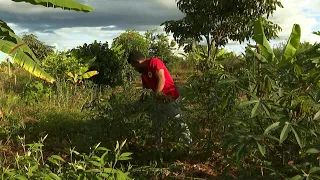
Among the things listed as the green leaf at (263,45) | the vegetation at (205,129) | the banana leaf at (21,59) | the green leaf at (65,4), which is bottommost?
the vegetation at (205,129)

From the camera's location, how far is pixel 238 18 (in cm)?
1202

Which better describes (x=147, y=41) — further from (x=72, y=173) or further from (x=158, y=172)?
(x=72, y=173)

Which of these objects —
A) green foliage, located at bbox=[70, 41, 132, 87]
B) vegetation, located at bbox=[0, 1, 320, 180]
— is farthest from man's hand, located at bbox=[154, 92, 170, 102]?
green foliage, located at bbox=[70, 41, 132, 87]

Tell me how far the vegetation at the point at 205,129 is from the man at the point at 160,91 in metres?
0.10

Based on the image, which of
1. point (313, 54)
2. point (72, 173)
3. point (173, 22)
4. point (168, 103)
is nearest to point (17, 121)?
point (168, 103)

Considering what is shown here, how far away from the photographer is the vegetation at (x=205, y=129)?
2801 mm

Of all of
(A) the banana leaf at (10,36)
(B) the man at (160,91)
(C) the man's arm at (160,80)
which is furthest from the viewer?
(C) the man's arm at (160,80)

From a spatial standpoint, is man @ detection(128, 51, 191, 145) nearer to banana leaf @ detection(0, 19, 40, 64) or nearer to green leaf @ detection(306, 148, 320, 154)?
banana leaf @ detection(0, 19, 40, 64)

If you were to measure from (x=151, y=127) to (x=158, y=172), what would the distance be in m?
0.64

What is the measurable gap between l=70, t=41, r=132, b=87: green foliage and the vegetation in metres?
3.12

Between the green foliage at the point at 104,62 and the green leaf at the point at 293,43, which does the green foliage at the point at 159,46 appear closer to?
the green foliage at the point at 104,62

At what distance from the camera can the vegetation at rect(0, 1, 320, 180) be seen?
9.19 ft

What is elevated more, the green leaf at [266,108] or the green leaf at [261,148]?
the green leaf at [266,108]

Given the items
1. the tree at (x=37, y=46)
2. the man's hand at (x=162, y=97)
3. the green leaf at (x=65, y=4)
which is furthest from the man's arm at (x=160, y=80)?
the tree at (x=37, y=46)
